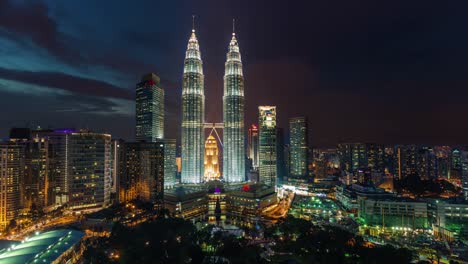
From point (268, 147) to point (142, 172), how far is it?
29.3 meters

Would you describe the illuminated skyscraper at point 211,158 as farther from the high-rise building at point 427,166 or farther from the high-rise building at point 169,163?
the high-rise building at point 427,166

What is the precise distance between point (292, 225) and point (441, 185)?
4083 centimetres

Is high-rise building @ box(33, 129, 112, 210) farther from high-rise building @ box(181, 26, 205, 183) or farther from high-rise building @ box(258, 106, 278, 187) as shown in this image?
high-rise building @ box(258, 106, 278, 187)

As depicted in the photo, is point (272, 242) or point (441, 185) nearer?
point (272, 242)

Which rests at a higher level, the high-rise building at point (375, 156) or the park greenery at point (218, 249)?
the high-rise building at point (375, 156)

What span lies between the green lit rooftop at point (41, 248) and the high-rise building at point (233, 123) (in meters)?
36.2

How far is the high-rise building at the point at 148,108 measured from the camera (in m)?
59.7

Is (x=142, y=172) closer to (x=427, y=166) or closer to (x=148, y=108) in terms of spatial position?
(x=148, y=108)

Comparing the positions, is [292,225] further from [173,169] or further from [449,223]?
[173,169]

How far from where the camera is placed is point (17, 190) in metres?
29.7

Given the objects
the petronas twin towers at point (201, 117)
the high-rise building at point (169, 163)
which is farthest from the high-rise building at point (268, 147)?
the high-rise building at point (169, 163)

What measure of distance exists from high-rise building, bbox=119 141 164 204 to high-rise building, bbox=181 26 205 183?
37.1ft

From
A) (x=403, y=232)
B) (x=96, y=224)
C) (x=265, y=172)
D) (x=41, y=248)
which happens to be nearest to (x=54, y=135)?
(x=96, y=224)

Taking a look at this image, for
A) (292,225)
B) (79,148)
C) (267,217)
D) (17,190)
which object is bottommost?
(267,217)
